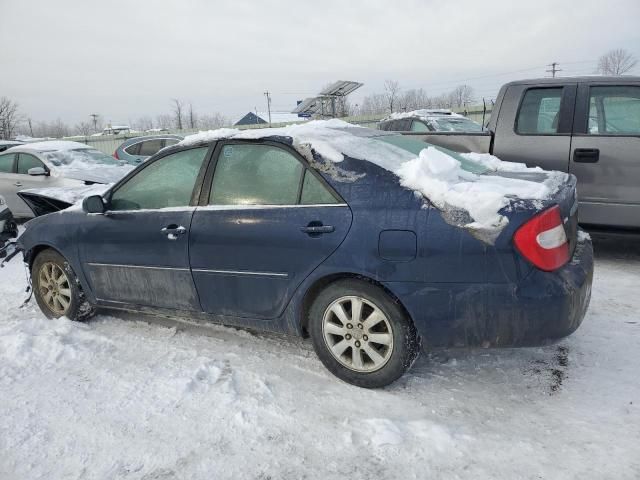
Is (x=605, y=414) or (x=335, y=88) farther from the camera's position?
(x=335, y=88)

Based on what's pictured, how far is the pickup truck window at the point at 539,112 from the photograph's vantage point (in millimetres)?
5164

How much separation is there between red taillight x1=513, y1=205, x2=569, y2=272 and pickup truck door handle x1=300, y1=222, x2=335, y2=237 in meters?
1.00

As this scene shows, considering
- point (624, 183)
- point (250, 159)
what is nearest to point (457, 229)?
point (250, 159)

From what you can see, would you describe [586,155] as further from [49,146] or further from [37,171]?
[49,146]

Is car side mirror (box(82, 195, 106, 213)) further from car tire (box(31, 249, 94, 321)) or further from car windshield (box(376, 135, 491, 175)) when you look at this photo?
car windshield (box(376, 135, 491, 175))

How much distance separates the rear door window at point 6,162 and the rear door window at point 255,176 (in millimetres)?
8027

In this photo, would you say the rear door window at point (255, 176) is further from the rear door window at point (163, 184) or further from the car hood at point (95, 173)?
the car hood at point (95, 173)

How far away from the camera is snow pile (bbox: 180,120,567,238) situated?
8.32 ft

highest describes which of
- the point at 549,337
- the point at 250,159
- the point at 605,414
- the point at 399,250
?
the point at 250,159

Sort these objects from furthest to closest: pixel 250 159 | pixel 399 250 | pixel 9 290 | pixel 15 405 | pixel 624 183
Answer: pixel 9 290 < pixel 624 183 < pixel 250 159 < pixel 15 405 < pixel 399 250

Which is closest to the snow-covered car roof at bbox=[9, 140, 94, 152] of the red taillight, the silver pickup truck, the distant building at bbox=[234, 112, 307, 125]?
the silver pickup truck

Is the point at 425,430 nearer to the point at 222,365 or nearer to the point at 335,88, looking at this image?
the point at 222,365

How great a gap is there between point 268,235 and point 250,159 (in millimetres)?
588

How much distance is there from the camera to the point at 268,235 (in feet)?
9.89
